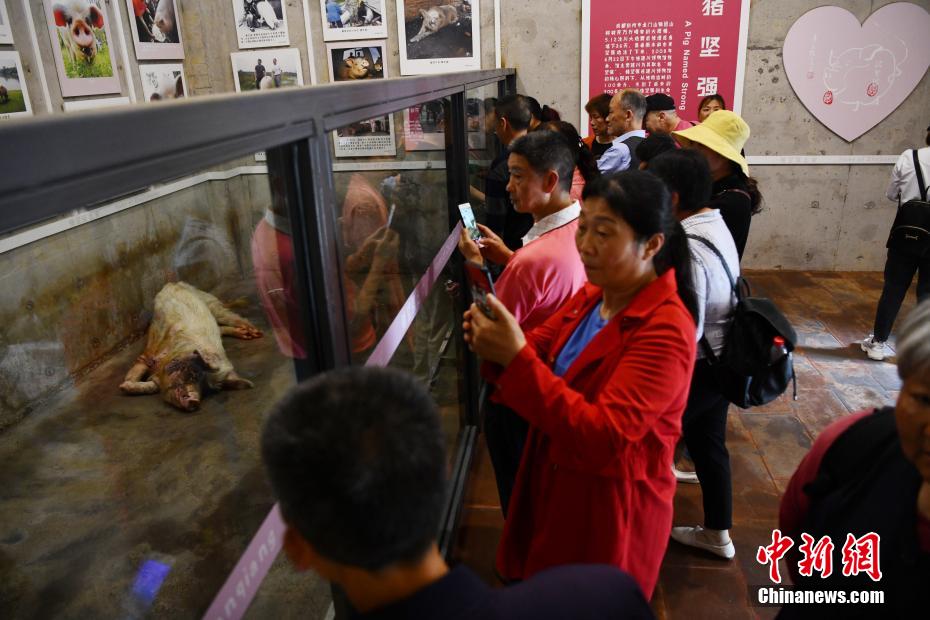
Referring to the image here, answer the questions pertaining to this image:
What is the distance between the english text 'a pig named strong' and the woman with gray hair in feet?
10.9

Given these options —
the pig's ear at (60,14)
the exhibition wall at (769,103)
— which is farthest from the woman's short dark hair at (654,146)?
the pig's ear at (60,14)

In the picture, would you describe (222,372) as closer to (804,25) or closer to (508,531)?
(508,531)

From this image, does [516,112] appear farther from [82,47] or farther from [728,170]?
[82,47]

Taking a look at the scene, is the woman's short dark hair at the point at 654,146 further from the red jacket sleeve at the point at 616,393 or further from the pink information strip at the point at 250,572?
the pink information strip at the point at 250,572

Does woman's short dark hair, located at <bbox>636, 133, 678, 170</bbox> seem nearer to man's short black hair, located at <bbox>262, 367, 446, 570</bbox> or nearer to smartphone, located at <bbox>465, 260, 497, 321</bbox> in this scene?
smartphone, located at <bbox>465, 260, 497, 321</bbox>

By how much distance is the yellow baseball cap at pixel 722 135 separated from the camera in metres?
3.05

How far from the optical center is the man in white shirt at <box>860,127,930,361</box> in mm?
4250

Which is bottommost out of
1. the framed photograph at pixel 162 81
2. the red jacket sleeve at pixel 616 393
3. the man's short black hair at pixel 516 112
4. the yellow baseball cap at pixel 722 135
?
the red jacket sleeve at pixel 616 393

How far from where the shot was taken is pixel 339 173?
6.17 ft

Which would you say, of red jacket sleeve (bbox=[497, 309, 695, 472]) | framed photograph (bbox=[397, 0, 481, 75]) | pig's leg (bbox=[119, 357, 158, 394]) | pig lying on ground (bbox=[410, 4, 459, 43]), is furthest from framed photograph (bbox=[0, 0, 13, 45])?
red jacket sleeve (bbox=[497, 309, 695, 472])

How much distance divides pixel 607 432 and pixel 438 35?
569 cm

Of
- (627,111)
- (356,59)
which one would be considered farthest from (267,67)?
(627,111)

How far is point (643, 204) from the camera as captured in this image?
1.64 meters

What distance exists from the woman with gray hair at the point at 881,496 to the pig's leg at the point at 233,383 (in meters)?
3.35
